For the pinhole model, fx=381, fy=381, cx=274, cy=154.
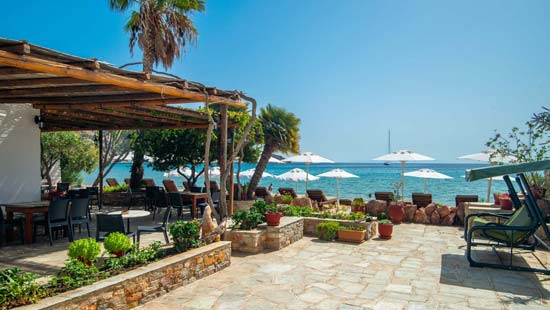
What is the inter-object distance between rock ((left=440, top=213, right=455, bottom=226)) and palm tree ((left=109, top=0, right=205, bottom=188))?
9.79 meters

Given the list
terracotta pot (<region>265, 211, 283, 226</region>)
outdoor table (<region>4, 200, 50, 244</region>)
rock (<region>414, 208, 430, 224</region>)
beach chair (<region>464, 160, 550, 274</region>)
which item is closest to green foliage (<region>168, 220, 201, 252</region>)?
terracotta pot (<region>265, 211, 283, 226</region>)

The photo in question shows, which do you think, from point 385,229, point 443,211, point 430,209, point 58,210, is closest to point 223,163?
point 58,210

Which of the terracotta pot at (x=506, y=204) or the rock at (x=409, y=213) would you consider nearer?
the terracotta pot at (x=506, y=204)

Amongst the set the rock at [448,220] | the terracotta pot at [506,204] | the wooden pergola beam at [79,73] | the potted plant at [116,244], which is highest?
the wooden pergola beam at [79,73]

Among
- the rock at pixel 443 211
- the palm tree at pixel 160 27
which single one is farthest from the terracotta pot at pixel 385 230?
the palm tree at pixel 160 27

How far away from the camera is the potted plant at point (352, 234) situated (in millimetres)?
8211

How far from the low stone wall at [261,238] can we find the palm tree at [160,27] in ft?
22.3

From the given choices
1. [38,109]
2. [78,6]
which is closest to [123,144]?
[78,6]

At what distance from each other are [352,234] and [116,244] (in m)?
5.14

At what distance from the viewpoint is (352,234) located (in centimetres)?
825

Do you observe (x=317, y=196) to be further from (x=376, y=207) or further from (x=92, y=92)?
(x=92, y=92)

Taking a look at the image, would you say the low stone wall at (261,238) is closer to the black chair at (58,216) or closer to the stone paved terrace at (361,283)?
the stone paved terrace at (361,283)

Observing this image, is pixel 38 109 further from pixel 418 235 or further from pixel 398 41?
pixel 398 41

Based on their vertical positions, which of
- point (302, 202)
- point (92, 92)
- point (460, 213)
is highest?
point (92, 92)
